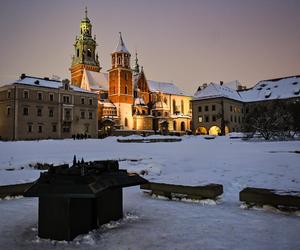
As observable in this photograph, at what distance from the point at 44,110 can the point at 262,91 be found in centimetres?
5521

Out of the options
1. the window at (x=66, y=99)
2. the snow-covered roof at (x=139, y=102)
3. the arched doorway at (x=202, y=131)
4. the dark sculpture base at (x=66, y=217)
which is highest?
the snow-covered roof at (x=139, y=102)

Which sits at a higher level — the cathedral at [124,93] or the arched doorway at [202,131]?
the cathedral at [124,93]

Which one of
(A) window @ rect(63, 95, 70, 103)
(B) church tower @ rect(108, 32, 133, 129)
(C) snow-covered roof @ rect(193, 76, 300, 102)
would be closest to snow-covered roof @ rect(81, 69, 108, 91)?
(B) church tower @ rect(108, 32, 133, 129)

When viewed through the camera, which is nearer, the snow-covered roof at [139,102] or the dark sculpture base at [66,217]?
the dark sculpture base at [66,217]

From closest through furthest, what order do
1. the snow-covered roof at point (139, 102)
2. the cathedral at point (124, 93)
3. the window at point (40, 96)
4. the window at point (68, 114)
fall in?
the window at point (40, 96) → the window at point (68, 114) → the cathedral at point (124, 93) → the snow-covered roof at point (139, 102)

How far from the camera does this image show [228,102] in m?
73.3

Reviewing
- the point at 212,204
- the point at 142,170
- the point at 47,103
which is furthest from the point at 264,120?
the point at 47,103

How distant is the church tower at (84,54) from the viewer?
3868 inches

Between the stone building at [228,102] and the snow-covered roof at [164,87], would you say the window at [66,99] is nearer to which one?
the stone building at [228,102]

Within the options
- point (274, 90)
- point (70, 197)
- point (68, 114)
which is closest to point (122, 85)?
point (68, 114)

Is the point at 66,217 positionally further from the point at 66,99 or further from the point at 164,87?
the point at 164,87

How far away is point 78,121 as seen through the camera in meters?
64.4

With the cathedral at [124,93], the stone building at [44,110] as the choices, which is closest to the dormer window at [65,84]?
the stone building at [44,110]

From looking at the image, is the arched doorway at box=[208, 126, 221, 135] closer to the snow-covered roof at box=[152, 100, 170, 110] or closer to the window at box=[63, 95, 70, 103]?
the snow-covered roof at box=[152, 100, 170, 110]
